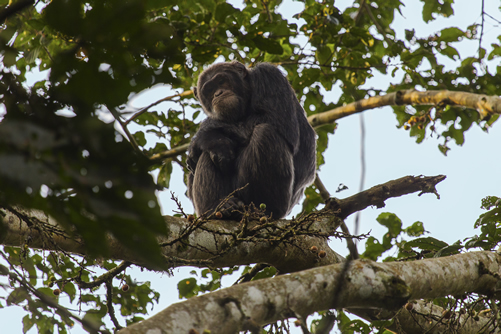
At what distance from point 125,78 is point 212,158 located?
3552 millimetres

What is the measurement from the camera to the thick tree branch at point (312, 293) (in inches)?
64.4

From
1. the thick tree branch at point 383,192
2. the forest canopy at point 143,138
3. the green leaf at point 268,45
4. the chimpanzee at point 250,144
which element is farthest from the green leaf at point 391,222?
the green leaf at point 268,45

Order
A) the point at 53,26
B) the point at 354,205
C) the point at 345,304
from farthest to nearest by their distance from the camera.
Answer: the point at 354,205 → the point at 345,304 → the point at 53,26

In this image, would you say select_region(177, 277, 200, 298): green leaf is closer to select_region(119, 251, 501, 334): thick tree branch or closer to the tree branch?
the tree branch

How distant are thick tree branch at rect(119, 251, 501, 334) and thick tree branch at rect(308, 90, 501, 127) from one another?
2.21 metres

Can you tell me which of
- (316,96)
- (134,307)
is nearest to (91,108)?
(134,307)

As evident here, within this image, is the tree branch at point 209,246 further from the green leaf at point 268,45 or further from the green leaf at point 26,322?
the green leaf at point 268,45

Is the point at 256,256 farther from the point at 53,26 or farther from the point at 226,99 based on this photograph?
the point at 53,26

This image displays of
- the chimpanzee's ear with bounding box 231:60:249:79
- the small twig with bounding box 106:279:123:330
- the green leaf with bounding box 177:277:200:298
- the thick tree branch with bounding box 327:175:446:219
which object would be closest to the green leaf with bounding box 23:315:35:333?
the small twig with bounding box 106:279:123:330

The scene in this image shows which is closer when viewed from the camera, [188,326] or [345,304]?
[188,326]

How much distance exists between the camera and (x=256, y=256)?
331 cm

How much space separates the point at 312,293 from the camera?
2033 mm

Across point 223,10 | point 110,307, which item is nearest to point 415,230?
point 223,10

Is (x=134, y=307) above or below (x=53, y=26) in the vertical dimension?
above
